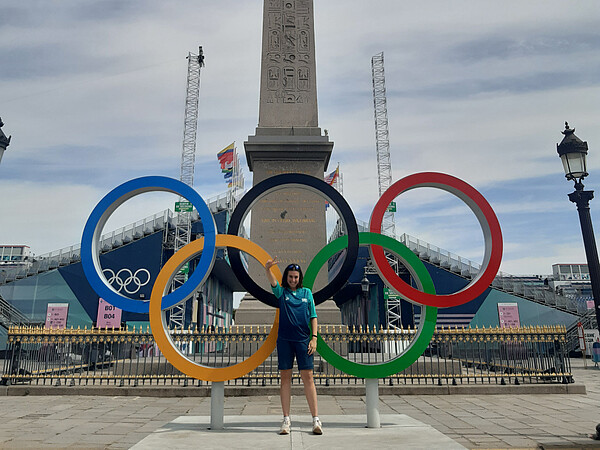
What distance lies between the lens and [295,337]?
18.6 ft

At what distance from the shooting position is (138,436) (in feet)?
19.4

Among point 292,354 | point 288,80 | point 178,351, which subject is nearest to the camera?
point 292,354

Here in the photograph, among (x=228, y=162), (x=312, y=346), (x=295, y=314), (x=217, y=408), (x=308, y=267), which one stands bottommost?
(x=217, y=408)

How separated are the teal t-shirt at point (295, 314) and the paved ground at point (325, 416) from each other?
1.22 meters

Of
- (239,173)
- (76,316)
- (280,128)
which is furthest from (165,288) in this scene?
(239,173)

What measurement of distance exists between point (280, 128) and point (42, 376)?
9231 mm

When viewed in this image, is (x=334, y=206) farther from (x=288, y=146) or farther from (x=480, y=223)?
(x=288, y=146)

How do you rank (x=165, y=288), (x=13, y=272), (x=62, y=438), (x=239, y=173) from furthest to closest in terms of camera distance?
(x=239, y=173)
(x=13, y=272)
(x=165, y=288)
(x=62, y=438)

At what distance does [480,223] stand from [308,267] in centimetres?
275

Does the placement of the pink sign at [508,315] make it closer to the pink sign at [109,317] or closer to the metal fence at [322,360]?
the metal fence at [322,360]

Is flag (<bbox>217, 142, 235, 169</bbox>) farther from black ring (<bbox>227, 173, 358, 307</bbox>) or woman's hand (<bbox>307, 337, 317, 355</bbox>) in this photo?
woman's hand (<bbox>307, 337, 317, 355</bbox>)

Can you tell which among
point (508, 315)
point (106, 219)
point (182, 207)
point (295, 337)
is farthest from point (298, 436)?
point (182, 207)

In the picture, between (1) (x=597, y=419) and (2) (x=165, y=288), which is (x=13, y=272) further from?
(1) (x=597, y=419)

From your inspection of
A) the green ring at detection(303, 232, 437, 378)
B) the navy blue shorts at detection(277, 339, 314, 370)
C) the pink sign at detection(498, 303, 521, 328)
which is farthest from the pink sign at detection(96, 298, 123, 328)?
the pink sign at detection(498, 303, 521, 328)
